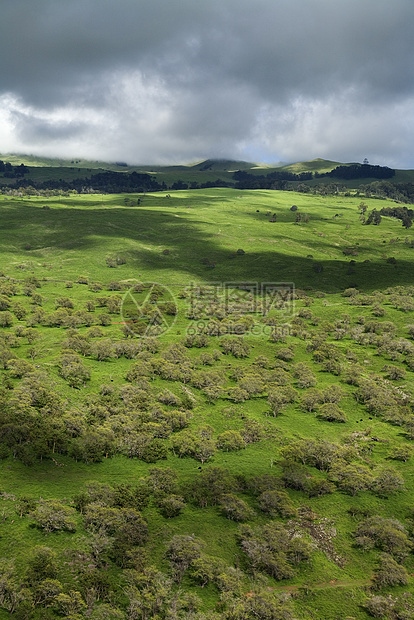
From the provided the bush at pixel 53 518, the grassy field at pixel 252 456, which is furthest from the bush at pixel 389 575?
the bush at pixel 53 518

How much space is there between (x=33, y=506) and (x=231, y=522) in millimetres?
24961

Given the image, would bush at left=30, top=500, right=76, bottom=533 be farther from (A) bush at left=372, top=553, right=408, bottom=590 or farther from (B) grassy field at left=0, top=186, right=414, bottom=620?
(A) bush at left=372, top=553, right=408, bottom=590

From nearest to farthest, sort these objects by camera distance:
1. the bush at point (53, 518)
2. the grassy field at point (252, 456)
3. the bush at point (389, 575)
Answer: the grassy field at point (252, 456), the bush at point (389, 575), the bush at point (53, 518)

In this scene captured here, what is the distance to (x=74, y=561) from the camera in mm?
43250

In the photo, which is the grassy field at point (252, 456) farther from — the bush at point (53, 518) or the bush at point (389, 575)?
the bush at point (53, 518)

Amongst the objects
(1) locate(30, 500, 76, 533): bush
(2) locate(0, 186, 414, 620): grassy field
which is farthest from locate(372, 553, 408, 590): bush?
(1) locate(30, 500, 76, 533): bush

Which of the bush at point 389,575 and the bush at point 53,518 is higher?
the bush at point 53,518

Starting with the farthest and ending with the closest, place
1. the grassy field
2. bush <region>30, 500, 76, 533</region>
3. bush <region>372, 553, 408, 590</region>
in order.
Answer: bush <region>30, 500, 76, 533</region> < bush <region>372, 553, 408, 590</region> < the grassy field

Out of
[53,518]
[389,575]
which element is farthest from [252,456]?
[53,518]

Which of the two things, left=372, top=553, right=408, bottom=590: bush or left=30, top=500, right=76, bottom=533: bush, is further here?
left=30, top=500, right=76, bottom=533: bush

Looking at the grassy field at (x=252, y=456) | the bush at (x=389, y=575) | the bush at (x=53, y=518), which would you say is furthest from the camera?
the bush at (x=53, y=518)

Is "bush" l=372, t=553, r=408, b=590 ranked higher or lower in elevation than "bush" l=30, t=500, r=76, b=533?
lower

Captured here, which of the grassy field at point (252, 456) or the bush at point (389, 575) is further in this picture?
the bush at point (389, 575)

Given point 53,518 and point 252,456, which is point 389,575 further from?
point 53,518
